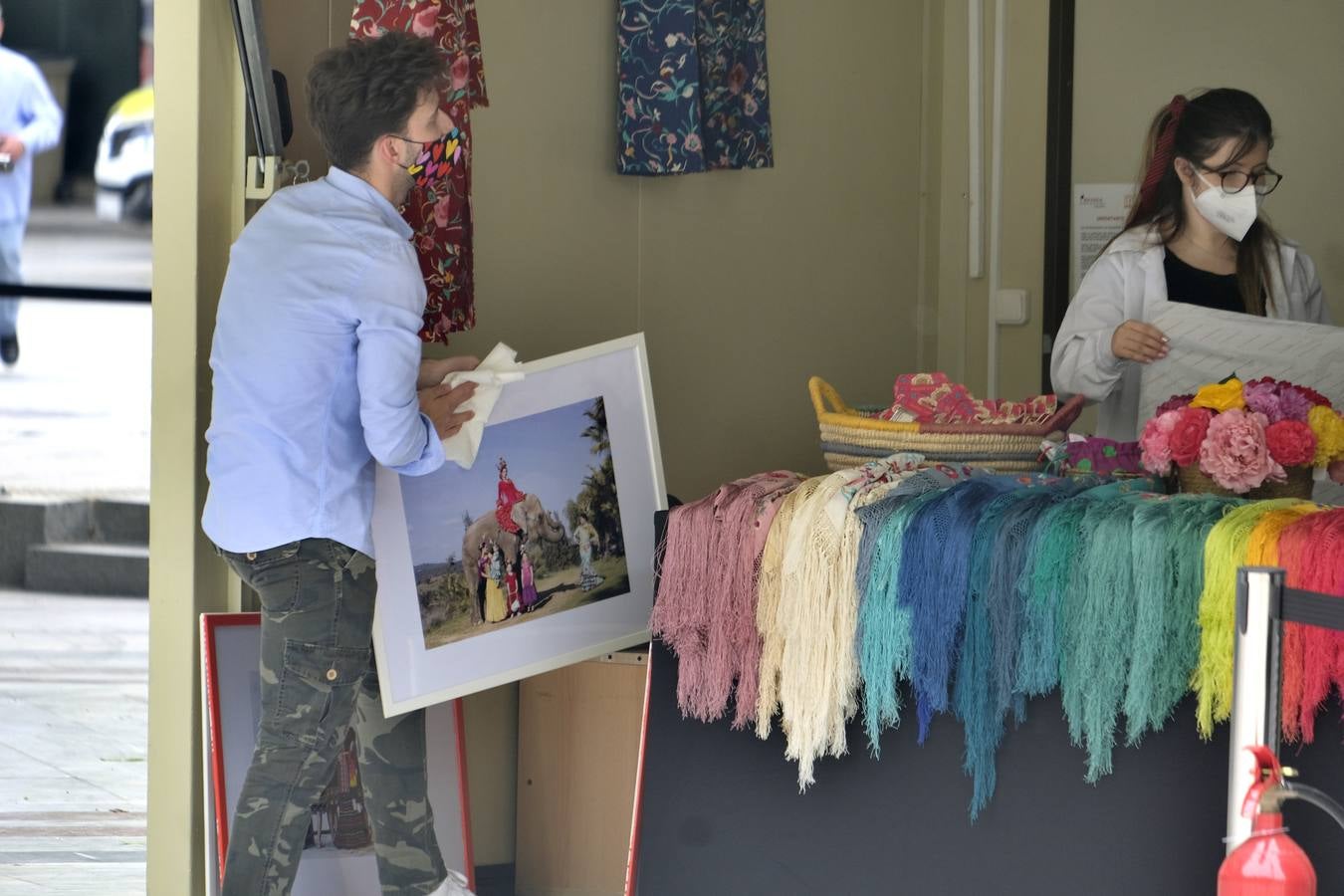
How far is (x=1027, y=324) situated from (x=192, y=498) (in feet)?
7.67

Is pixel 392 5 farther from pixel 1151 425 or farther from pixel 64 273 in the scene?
pixel 64 273

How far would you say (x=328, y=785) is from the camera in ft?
9.14

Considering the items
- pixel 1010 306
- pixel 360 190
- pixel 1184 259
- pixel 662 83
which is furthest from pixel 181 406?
pixel 1010 306

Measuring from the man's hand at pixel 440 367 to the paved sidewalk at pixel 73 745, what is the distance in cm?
138

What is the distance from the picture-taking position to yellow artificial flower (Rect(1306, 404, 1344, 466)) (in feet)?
6.88

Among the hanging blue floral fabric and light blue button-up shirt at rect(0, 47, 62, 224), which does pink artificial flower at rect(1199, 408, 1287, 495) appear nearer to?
the hanging blue floral fabric

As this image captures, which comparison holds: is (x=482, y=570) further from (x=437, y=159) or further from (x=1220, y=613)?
(x=1220, y=613)

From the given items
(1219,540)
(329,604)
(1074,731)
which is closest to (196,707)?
(329,604)

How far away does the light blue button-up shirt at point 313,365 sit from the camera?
7.38 feet

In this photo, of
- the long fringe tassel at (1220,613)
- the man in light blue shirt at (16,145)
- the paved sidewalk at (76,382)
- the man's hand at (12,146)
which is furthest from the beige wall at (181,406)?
the man's hand at (12,146)

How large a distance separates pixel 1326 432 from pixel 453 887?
164cm

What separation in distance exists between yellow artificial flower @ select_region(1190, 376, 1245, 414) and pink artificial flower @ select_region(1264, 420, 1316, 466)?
0.23 ft

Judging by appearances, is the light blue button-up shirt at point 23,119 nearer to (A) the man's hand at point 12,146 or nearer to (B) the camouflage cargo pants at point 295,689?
(A) the man's hand at point 12,146

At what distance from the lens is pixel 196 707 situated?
2.71m
